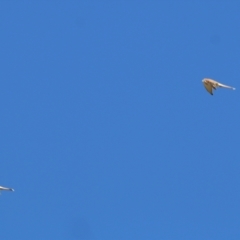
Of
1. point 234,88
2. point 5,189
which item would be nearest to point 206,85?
point 234,88

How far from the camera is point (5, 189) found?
30.8 m

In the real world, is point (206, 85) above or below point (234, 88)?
above

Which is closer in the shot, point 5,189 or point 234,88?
point 234,88

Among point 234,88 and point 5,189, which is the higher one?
point 234,88

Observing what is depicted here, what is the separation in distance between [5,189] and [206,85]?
38.4 feet

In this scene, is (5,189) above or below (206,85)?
below

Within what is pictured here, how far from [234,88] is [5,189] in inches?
516

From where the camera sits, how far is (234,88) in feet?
82.4

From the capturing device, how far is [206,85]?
31047 mm

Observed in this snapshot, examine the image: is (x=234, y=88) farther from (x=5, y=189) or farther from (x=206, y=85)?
(x=5, y=189)

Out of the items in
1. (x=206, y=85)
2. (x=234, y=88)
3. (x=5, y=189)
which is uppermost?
(x=206, y=85)

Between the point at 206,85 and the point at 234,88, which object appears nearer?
the point at 234,88
